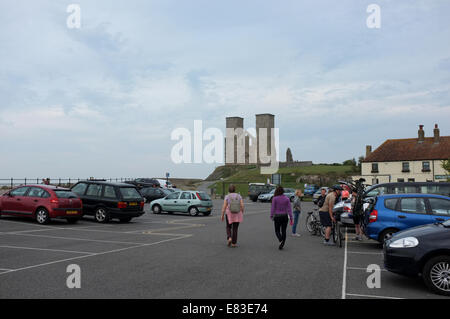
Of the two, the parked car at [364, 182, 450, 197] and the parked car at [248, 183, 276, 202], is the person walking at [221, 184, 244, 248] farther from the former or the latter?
the parked car at [248, 183, 276, 202]

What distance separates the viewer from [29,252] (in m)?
10.8

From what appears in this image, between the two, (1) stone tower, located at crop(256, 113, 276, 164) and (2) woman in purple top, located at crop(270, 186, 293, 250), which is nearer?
(2) woman in purple top, located at crop(270, 186, 293, 250)

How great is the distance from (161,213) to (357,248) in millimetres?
16403

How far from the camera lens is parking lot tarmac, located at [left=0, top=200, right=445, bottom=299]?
6.84 metres

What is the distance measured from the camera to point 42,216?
17.5m

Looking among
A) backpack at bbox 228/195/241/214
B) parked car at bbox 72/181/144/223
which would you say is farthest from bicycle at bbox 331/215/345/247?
parked car at bbox 72/181/144/223

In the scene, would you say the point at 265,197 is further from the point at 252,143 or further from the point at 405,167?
the point at 252,143

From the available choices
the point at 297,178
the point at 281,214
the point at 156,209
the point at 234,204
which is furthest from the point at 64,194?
the point at 297,178

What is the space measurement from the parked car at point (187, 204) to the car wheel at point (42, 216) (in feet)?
31.8

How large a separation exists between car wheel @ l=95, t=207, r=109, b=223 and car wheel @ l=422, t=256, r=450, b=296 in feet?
48.6

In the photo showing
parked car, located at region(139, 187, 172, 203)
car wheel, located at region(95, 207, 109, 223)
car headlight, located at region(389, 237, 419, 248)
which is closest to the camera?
car headlight, located at region(389, 237, 419, 248)
